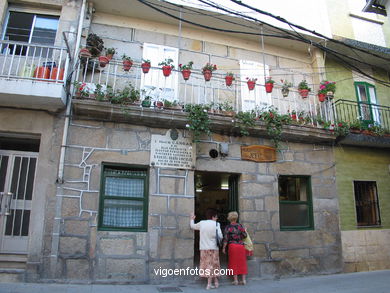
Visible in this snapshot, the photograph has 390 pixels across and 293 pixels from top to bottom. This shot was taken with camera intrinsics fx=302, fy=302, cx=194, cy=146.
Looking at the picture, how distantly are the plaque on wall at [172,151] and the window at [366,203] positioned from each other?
4818 mm

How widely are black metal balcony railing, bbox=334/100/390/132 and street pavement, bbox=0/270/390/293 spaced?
4110 mm

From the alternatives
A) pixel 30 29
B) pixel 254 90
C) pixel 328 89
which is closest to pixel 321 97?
pixel 328 89

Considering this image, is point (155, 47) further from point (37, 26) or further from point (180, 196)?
point (180, 196)

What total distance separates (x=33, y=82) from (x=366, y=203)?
8.68m

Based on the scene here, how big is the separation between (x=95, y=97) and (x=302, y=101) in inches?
228

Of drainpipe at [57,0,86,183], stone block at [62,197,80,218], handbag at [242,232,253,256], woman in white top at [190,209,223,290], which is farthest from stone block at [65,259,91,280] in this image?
handbag at [242,232,253,256]

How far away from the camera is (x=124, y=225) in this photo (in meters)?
6.29

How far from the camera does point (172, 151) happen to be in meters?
6.72

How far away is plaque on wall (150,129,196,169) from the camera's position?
21.7ft

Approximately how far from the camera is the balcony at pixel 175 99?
6.35 m

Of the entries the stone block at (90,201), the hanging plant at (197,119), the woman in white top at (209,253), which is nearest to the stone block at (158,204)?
the woman in white top at (209,253)

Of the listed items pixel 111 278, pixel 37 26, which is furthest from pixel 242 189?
pixel 37 26

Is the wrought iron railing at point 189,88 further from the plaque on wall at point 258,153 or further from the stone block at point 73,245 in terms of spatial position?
the stone block at point 73,245

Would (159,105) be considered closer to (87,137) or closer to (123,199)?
(87,137)
